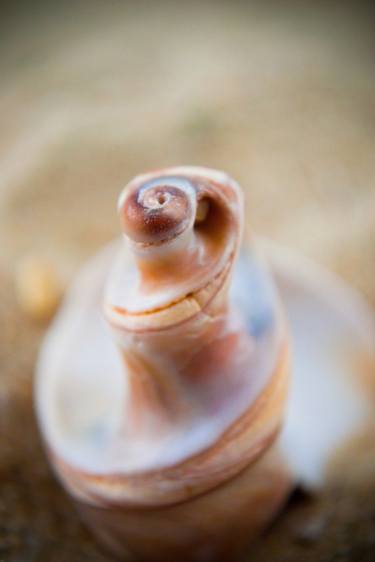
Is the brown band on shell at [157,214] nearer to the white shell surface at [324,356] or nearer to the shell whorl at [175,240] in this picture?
the shell whorl at [175,240]

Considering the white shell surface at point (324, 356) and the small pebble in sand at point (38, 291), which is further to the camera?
the small pebble in sand at point (38, 291)

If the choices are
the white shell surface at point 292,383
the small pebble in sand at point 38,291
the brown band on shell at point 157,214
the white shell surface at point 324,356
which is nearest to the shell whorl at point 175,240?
the brown band on shell at point 157,214

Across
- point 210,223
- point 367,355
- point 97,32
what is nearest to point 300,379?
point 367,355

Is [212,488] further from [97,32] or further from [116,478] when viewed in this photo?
[97,32]

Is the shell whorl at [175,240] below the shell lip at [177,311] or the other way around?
the other way around

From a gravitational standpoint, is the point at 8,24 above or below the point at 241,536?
above

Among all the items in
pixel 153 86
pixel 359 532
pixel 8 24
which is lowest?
pixel 359 532
